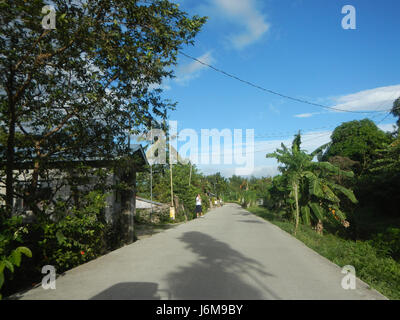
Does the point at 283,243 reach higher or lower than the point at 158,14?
lower

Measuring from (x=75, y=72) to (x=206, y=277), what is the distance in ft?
18.1

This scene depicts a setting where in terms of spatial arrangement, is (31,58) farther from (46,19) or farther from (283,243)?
(283,243)

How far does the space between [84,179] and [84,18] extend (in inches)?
139

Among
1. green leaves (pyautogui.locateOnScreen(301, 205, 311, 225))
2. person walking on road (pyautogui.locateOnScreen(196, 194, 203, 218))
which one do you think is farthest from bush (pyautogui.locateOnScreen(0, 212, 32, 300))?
person walking on road (pyautogui.locateOnScreen(196, 194, 203, 218))

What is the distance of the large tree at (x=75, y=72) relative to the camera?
219 inches

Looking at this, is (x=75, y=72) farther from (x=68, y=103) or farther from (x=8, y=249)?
(x=8, y=249)

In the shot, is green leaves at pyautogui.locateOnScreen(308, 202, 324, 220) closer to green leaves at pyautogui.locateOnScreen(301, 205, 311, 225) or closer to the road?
green leaves at pyautogui.locateOnScreen(301, 205, 311, 225)

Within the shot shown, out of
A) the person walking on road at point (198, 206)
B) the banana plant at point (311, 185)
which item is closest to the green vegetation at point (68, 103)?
A: the banana plant at point (311, 185)

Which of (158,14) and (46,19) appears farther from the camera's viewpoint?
(158,14)

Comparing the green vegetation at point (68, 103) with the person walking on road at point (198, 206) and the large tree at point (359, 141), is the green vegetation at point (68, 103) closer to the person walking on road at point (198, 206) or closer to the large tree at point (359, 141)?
the person walking on road at point (198, 206)

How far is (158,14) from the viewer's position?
21.8 ft

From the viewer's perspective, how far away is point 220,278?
583 cm
